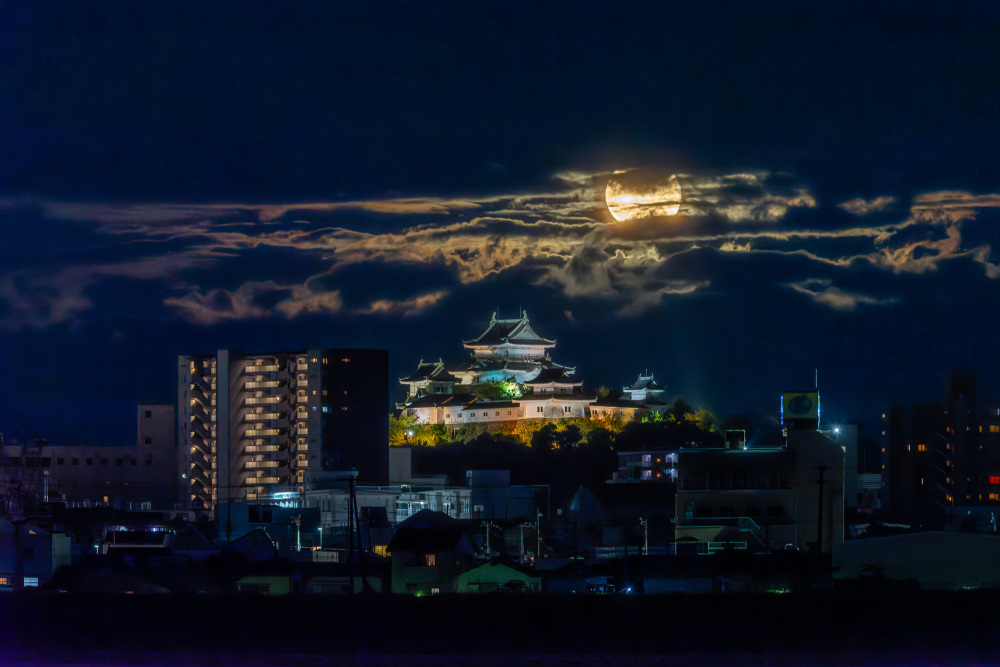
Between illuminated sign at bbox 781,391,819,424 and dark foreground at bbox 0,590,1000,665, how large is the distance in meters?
5.54

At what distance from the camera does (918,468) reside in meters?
19.3

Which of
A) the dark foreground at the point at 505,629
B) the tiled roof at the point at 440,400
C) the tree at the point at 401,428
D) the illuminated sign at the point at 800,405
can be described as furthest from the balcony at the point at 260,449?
the dark foreground at the point at 505,629

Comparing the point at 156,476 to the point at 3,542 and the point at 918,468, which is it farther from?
the point at 918,468

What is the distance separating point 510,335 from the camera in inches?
1092

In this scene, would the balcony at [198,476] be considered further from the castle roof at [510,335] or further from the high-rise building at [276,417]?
the castle roof at [510,335]

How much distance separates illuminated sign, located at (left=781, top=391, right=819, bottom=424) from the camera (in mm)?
10703

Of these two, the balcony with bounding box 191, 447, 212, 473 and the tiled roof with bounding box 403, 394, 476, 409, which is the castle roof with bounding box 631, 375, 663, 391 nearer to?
the tiled roof with bounding box 403, 394, 476, 409

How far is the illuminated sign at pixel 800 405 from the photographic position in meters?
10.7

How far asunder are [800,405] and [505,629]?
646cm

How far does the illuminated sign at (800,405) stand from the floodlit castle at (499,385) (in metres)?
A: 13.8

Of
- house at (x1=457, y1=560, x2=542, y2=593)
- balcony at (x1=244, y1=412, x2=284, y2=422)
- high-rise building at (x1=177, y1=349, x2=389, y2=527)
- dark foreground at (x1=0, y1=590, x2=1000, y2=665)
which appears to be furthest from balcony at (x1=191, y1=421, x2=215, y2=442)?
dark foreground at (x1=0, y1=590, x2=1000, y2=665)

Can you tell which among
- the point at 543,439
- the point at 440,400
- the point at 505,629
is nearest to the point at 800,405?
the point at 505,629

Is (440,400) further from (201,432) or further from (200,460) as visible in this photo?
(200,460)

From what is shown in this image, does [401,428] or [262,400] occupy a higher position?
[262,400]
